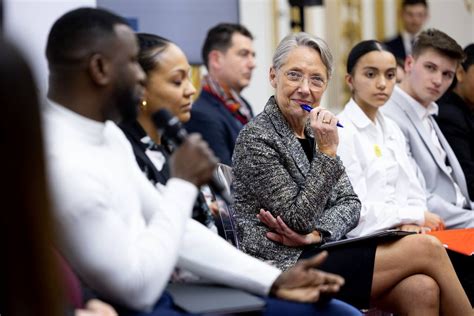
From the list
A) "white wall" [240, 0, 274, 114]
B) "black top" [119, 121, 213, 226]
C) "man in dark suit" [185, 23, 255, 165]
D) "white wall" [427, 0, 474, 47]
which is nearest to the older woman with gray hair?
"black top" [119, 121, 213, 226]

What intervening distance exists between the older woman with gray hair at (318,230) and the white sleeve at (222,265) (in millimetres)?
583

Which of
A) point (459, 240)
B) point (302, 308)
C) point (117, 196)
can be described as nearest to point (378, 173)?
point (459, 240)

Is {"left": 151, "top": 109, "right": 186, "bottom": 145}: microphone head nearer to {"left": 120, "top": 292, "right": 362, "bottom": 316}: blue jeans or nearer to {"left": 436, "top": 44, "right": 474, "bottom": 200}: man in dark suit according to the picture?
{"left": 120, "top": 292, "right": 362, "bottom": 316}: blue jeans

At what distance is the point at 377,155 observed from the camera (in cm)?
328

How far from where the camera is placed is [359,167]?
3176 millimetres

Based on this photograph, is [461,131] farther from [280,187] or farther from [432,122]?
[280,187]

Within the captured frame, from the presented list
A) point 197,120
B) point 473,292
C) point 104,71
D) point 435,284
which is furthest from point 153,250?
point 197,120

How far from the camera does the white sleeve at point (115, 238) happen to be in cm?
167

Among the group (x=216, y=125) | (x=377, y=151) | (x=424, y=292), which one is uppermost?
(x=377, y=151)

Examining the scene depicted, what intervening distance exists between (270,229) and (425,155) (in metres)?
1.23

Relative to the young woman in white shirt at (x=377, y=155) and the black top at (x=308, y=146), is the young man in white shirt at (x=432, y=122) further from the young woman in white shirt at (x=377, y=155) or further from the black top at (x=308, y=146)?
the black top at (x=308, y=146)

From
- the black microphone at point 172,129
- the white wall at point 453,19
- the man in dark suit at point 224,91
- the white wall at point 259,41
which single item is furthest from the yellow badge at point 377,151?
the white wall at point 453,19

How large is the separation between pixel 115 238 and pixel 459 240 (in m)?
1.66

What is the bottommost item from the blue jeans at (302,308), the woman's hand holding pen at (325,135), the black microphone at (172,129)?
the blue jeans at (302,308)
